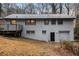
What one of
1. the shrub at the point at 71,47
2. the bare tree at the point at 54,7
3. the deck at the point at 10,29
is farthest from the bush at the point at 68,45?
the deck at the point at 10,29

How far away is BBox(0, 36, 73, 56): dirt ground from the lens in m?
2.72

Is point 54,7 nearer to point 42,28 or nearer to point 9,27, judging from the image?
point 42,28

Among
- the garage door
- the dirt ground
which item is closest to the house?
the garage door

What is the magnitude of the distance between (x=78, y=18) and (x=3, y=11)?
1.39 meters

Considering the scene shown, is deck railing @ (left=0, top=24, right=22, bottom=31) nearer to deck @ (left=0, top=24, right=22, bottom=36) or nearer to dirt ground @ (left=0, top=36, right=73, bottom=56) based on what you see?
deck @ (left=0, top=24, right=22, bottom=36)

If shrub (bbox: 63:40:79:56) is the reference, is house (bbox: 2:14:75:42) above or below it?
above

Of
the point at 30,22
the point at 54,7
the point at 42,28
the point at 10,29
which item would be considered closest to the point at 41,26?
the point at 42,28

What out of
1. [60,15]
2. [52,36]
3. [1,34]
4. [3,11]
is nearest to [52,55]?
[52,36]

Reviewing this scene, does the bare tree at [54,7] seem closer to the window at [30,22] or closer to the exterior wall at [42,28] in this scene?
the exterior wall at [42,28]

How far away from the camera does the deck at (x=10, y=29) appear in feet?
8.88

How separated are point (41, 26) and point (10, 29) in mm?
576

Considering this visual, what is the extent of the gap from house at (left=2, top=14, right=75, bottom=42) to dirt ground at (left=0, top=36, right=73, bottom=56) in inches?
4.1

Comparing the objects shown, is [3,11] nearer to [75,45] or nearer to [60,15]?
[60,15]

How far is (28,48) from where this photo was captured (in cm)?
275
